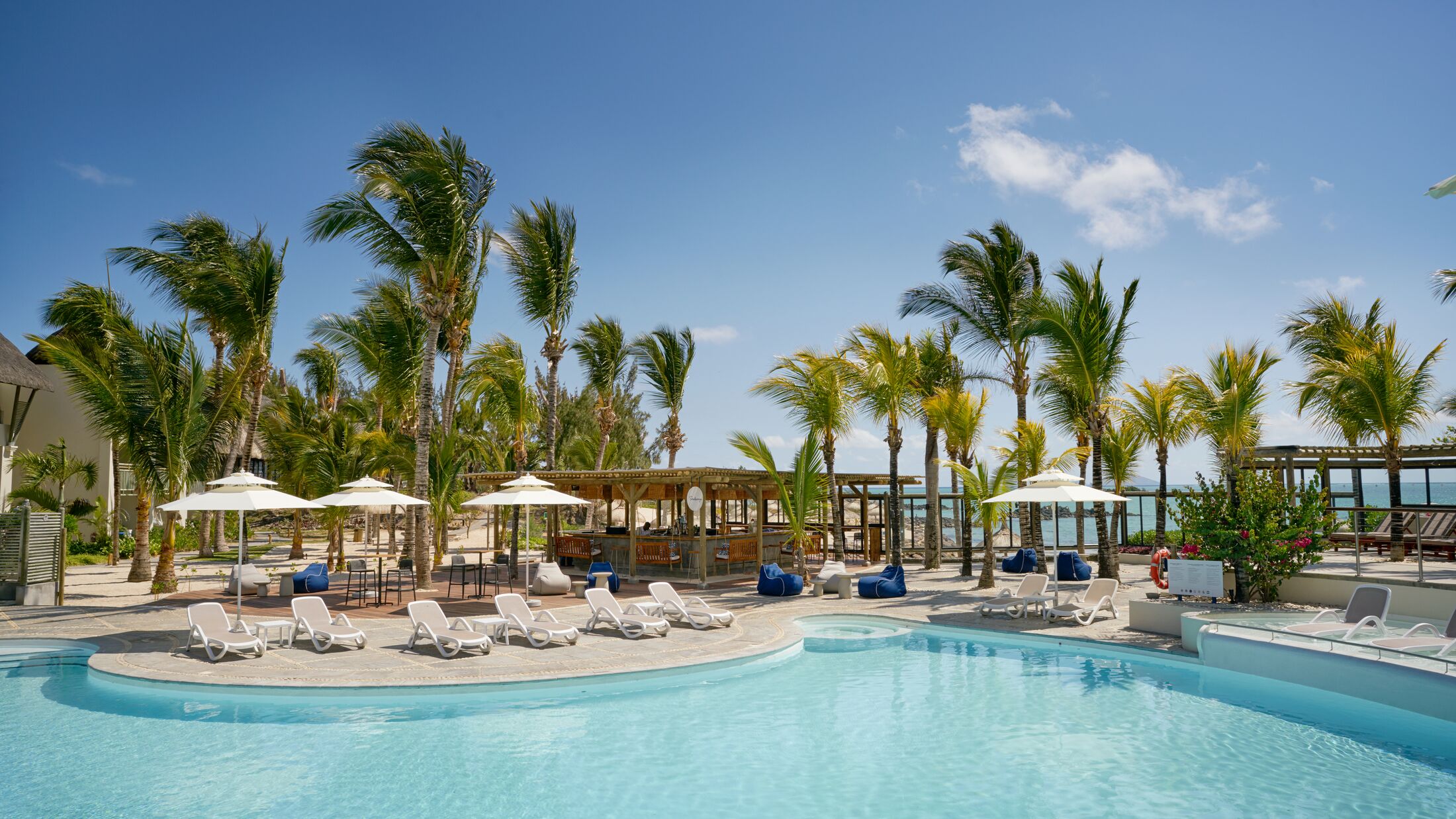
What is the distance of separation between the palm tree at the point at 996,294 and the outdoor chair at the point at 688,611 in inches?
313

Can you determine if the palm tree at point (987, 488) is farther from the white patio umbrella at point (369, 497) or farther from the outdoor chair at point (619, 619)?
the white patio umbrella at point (369, 497)

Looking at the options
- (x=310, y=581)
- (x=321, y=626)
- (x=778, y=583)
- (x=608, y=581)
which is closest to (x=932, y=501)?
(x=778, y=583)

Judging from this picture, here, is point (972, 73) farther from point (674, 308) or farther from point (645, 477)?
point (674, 308)

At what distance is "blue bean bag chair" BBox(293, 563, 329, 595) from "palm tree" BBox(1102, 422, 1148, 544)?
804 inches

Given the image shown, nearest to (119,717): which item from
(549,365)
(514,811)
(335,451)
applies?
(514,811)

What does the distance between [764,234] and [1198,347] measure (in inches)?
363

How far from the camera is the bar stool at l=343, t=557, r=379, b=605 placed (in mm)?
14766

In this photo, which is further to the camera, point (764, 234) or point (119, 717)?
point (764, 234)

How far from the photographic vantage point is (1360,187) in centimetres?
1392

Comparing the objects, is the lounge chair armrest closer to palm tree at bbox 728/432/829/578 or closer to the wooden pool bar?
palm tree at bbox 728/432/829/578

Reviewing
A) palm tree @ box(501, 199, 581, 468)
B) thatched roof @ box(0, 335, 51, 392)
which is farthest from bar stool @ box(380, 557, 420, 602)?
thatched roof @ box(0, 335, 51, 392)

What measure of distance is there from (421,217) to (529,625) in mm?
→ 8737

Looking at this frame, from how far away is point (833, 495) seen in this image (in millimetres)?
20312

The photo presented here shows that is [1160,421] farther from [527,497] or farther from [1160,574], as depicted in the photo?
[527,497]
